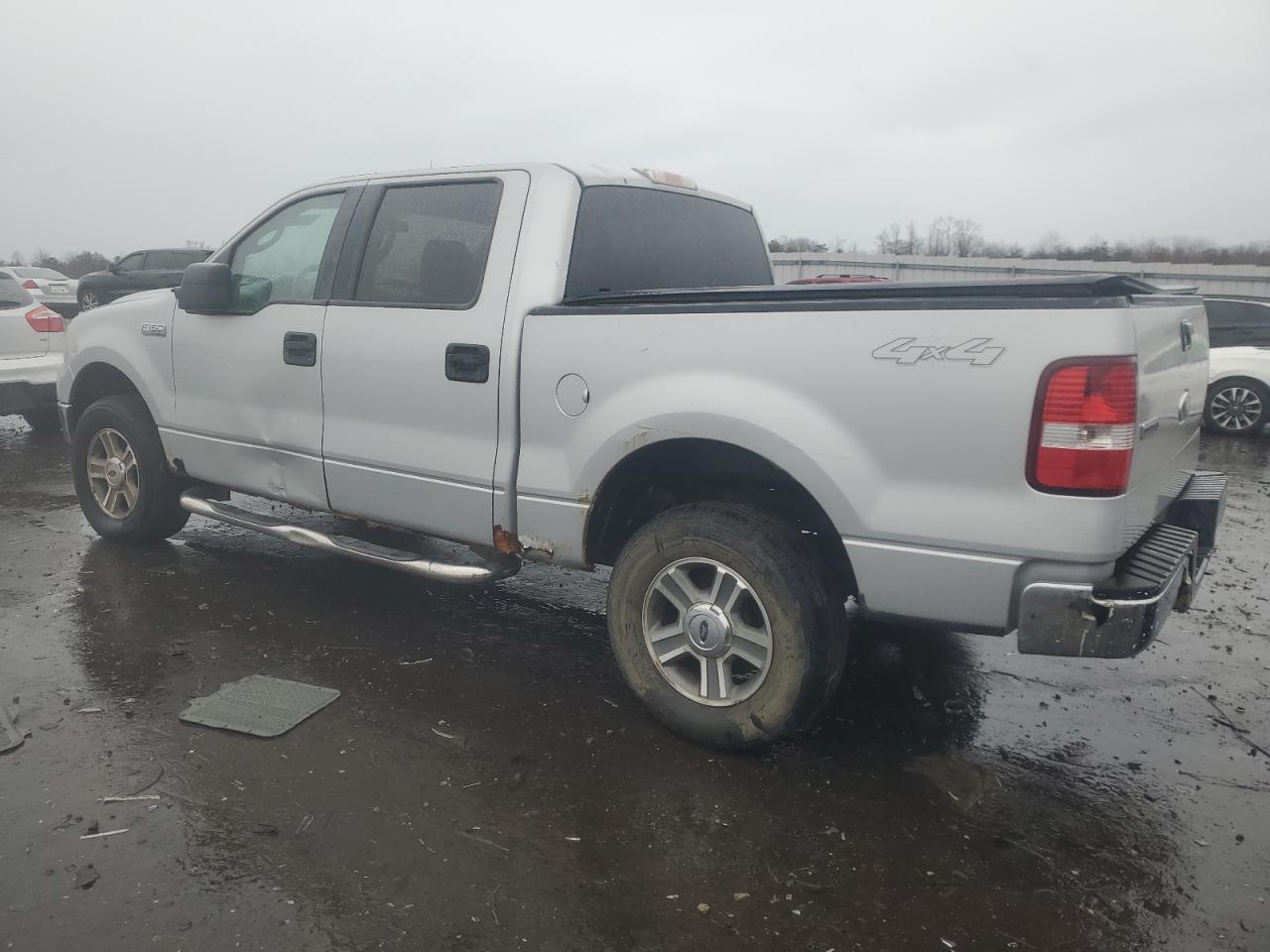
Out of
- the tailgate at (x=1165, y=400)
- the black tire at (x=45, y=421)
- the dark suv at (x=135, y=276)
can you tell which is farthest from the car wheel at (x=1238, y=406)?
the dark suv at (x=135, y=276)

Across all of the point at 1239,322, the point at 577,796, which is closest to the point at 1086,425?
the point at 577,796

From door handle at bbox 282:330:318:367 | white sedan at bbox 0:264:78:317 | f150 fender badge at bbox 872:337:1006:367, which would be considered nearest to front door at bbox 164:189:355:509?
door handle at bbox 282:330:318:367

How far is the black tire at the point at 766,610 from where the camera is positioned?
299 cm

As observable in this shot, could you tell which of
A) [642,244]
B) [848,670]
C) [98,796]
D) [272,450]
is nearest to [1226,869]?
[848,670]

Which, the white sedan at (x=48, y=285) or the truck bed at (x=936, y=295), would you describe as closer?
the truck bed at (x=936, y=295)

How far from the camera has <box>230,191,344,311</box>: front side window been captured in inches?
171

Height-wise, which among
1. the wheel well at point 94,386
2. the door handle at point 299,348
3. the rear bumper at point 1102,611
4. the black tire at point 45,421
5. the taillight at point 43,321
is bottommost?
the black tire at point 45,421

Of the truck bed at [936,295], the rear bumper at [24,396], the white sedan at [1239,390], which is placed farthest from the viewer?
the white sedan at [1239,390]

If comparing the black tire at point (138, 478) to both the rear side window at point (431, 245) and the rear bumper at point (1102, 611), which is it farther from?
the rear bumper at point (1102, 611)

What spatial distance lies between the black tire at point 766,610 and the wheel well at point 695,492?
14cm

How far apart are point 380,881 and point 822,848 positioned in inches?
48.8

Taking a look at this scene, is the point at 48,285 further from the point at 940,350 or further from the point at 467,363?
the point at 940,350

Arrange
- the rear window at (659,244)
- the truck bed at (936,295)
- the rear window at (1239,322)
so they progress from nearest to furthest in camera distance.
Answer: the truck bed at (936,295) < the rear window at (659,244) < the rear window at (1239,322)

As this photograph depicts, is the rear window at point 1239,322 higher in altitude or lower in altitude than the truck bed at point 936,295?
lower
